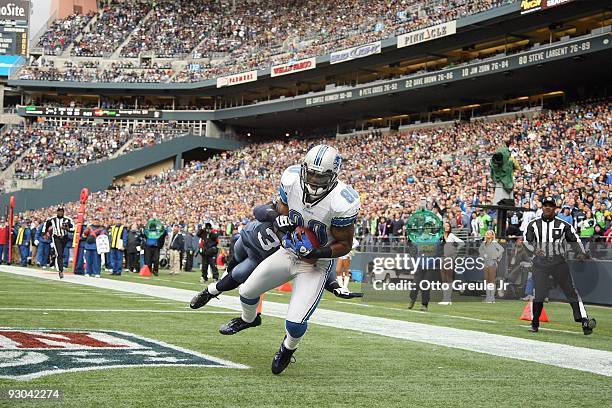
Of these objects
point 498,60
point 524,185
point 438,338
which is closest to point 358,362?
point 438,338

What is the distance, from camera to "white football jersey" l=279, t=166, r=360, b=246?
6.12m

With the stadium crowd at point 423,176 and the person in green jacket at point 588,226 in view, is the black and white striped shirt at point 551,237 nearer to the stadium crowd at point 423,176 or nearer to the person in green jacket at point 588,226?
the stadium crowd at point 423,176

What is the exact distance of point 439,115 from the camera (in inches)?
1679

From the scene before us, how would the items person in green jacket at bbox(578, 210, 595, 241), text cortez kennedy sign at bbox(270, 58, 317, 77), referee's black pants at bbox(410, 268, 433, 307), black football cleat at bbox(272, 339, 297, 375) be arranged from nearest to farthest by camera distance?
1. black football cleat at bbox(272, 339, 297, 375)
2. referee's black pants at bbox(410, 268, 433, 307)
3. person in green jacket at bbox(578, 210, 595, 241)
4. text cortez kennedy sign at bbox(270, 58, 317, 77)

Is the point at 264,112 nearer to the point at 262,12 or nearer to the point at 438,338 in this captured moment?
the point at 262,12

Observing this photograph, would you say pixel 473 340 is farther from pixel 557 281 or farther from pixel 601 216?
pixel 601 216

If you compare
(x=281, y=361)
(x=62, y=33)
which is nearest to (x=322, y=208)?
(x=281, y=361)

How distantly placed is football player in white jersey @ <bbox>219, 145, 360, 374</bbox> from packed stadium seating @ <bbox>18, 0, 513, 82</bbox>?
36.3 meters

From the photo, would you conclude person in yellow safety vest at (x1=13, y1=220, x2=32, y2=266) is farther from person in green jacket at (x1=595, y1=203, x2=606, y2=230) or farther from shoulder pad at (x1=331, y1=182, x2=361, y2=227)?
shoulder pad at (x1=331, y1=182, x2=361, y2=227)

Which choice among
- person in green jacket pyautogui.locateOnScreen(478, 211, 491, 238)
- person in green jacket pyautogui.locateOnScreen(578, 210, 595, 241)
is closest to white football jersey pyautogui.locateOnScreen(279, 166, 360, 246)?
person in green jacket pyautogui.locateOnScreen(578, 210, 595, 241)

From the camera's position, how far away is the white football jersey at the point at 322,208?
6.12 m

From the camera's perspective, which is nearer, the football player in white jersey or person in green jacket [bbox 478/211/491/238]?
the football player in white jersey

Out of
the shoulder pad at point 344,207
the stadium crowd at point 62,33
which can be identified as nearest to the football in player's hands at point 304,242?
the shoulder pad at point 344,207

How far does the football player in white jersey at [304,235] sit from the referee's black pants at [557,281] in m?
5.04
